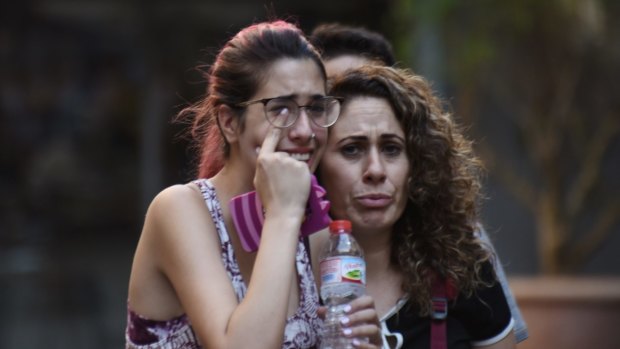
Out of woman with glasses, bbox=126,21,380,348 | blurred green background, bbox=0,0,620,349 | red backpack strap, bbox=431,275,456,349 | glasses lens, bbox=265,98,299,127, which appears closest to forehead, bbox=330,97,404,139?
woman with glasses, bbox=126,21,380,348

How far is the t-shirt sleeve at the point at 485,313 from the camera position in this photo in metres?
3.81

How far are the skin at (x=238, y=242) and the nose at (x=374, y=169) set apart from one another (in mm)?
260

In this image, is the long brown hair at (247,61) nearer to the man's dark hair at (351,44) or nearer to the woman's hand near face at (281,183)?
the woman's hand near face at (281,183)

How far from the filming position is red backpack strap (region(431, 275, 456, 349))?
12.1 feet

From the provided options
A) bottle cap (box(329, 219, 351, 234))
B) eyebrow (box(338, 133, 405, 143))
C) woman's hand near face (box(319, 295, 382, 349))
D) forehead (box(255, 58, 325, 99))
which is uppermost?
forehead (box(255, 58, 325, 99))

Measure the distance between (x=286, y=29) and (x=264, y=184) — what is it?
0.56 meters

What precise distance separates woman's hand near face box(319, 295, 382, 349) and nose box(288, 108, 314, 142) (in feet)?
1.70

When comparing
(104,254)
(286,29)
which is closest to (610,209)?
(104,254)

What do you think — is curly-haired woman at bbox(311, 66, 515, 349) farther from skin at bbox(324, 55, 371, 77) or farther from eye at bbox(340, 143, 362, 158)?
skin at bbox(324, 55, 371, 77)

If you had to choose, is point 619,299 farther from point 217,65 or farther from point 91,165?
point 91,165

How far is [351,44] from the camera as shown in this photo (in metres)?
4.64

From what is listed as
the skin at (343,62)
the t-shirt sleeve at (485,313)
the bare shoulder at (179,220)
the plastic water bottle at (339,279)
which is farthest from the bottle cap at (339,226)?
the skin at (343,62)

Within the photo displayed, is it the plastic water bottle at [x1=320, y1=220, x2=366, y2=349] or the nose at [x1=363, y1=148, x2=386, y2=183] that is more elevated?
the nose at [x1=363, y1=148, x2=386, y2=183]

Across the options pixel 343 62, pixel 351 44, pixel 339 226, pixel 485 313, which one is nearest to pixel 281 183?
pixel 339 226
